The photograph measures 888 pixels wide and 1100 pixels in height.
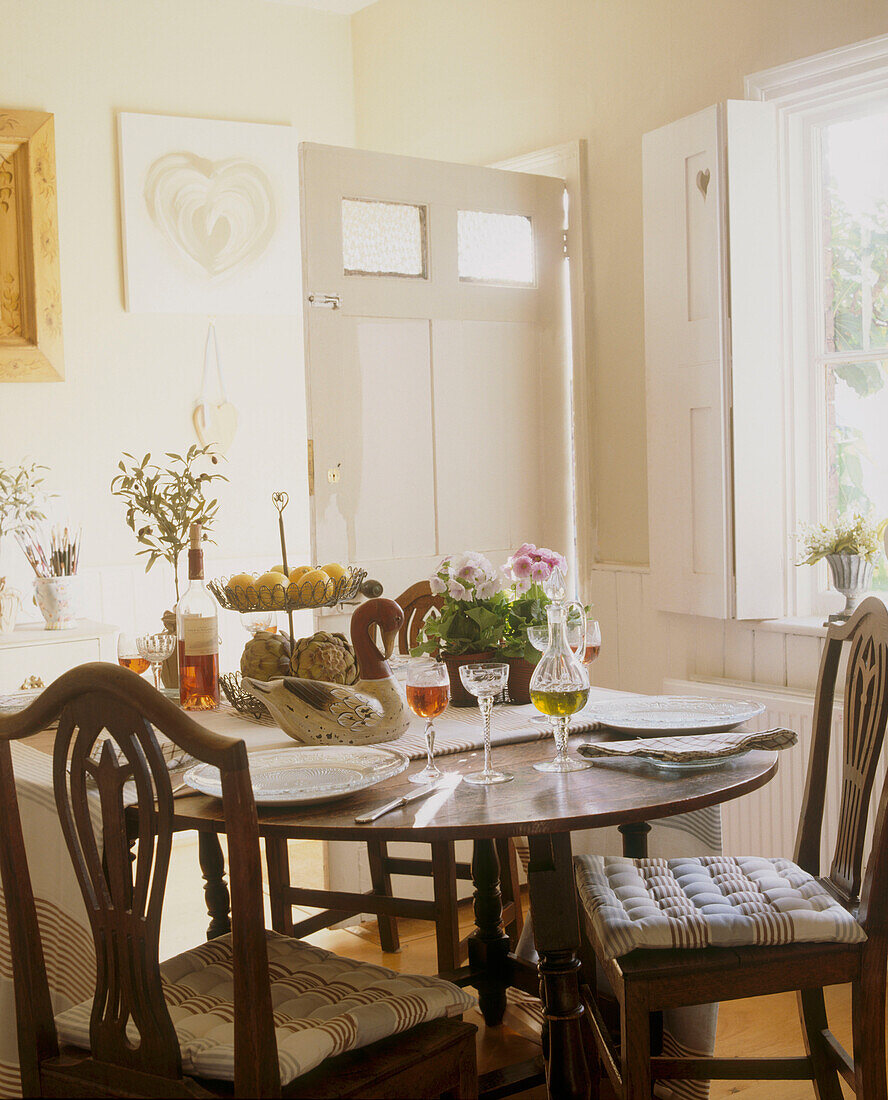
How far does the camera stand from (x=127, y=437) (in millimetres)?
4367

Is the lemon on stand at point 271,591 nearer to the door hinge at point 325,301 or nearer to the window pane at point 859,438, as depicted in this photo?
the door hinge at point 325,301

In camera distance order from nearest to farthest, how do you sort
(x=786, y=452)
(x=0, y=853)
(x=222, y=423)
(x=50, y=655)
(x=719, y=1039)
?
(x=0, y=853) → (x=719, y=1039) → (x=786, y=452) → (x=50, y=655) → (x=222, y=423)

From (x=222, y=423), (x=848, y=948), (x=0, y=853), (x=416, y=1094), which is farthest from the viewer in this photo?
(x=222, y=423)

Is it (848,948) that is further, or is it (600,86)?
(600,86)

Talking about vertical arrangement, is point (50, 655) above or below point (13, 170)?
below

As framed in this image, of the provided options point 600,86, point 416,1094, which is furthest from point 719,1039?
point 600,86

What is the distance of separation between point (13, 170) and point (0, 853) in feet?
10.3

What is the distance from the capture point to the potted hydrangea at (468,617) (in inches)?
89.1

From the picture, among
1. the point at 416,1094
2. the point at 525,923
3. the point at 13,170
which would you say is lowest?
the point at 525,923

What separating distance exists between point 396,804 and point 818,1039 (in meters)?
0.92

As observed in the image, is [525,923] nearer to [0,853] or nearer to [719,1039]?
[719,1039]

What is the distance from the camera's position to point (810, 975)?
5.75ft

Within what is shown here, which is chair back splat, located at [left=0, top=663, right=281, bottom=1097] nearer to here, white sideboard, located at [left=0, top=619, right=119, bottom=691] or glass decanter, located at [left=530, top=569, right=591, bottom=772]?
glass decanter, located at [left=530, top=569, right=591, bottom=772]

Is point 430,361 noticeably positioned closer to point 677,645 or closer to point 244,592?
point 677,645
